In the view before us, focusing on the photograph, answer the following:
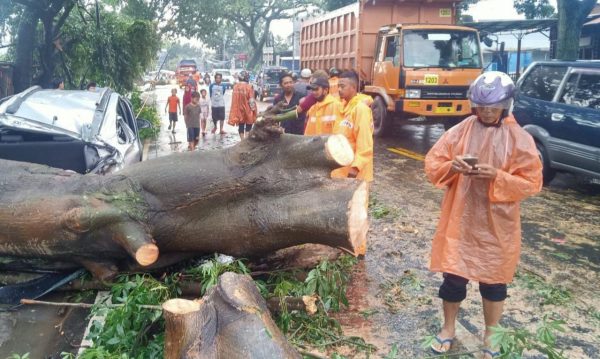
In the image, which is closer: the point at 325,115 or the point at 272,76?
the point at 325,115

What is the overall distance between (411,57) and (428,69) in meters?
0.44

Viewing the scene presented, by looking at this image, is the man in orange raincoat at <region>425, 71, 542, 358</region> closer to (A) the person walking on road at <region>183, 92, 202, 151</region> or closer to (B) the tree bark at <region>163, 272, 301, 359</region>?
(B) the tree bark at <region>163, 272, 301, 359</region>

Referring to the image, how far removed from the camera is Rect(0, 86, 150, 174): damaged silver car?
16.6 feet

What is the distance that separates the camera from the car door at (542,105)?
766 centimetres

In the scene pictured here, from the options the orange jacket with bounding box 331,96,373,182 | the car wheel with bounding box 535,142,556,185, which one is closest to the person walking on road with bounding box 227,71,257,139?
the car wheel with bounding box 535,142,556,185

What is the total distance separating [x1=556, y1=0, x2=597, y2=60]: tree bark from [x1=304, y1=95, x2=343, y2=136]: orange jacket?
10.4 metres

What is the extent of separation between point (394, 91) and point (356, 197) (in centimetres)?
817

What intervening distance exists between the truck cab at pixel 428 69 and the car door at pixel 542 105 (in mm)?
2836

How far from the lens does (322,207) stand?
3.78m

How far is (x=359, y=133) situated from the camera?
15.9 ft

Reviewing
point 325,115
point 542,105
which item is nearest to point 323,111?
point 325,115

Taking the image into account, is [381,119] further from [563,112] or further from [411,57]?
[563,112]

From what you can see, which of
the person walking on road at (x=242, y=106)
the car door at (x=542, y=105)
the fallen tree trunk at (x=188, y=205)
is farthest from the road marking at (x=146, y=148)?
the car door at (x=542, y=105)

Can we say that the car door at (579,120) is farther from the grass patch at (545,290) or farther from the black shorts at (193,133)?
the black shorts at (193,133)
